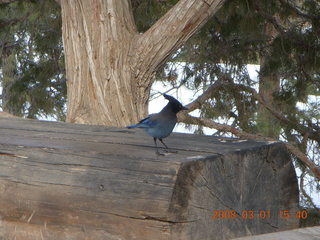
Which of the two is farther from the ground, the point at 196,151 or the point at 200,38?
the point at 200,38

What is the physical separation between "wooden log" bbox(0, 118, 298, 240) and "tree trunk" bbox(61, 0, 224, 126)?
1710mm

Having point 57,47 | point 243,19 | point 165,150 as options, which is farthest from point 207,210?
point 57,47

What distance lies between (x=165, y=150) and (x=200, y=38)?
3953mm

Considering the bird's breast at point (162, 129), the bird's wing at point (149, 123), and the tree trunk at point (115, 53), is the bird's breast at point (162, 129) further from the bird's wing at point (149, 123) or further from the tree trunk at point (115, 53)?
the tree trunk at point (115, 53)

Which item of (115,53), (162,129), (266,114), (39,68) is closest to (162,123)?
(162,129)

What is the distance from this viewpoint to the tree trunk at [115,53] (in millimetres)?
3627

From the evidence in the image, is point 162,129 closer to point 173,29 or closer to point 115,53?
point 173,29

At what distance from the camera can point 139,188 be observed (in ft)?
4.81

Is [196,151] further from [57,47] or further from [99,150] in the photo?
[57,47]

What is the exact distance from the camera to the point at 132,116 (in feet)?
12.2

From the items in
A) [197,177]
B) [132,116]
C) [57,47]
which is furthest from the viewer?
[57,47]

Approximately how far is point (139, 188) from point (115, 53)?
2.35 meters

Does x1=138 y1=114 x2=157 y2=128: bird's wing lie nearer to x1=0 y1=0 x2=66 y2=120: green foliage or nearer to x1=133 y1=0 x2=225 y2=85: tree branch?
x1=133 y1=0 x2=225 y2=85: tree branch

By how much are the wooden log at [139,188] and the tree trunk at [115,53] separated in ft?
5.61
